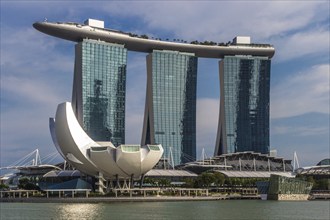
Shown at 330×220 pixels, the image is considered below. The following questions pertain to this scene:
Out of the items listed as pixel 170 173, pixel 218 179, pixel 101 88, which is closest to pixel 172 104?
pixel 101 88

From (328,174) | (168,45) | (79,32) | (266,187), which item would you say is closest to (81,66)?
(79,32)

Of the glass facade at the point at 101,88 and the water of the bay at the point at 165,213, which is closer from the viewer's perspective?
the water of the bay at the point at 165,213

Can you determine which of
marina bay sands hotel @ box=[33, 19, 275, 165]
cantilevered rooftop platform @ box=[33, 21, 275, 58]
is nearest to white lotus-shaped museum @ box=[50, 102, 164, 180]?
marina bay sands hotel @ box=[33, 19, 275, 165]

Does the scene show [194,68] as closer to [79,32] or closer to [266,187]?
[79,32]

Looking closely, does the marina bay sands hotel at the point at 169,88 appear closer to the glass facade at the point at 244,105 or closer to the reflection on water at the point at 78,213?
the glass facade at the point at 244,105

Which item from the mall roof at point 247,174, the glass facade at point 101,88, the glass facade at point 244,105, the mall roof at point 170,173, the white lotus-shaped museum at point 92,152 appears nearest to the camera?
the white lotus-shaped museum at point 92,152

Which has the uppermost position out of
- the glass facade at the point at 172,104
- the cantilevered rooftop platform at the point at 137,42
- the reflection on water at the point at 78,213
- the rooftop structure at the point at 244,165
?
the cantilevered rooftop platform at the point at 137,42

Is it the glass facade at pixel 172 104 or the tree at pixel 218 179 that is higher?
the glass facade at pixel 172 104

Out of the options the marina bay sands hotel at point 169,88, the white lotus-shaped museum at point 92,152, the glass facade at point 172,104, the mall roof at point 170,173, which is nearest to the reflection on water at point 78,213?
the white lotus-shaped museum at point 92,152

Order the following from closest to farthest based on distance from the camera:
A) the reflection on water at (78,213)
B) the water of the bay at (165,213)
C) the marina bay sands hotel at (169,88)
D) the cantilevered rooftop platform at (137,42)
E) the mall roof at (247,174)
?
the reflection on water at (78,213), the water of the bay at (165,213), the cantilevered rooftop platform at (137,42), the mall roof at (247,174), the marina bay sands hotel at (169,88)
